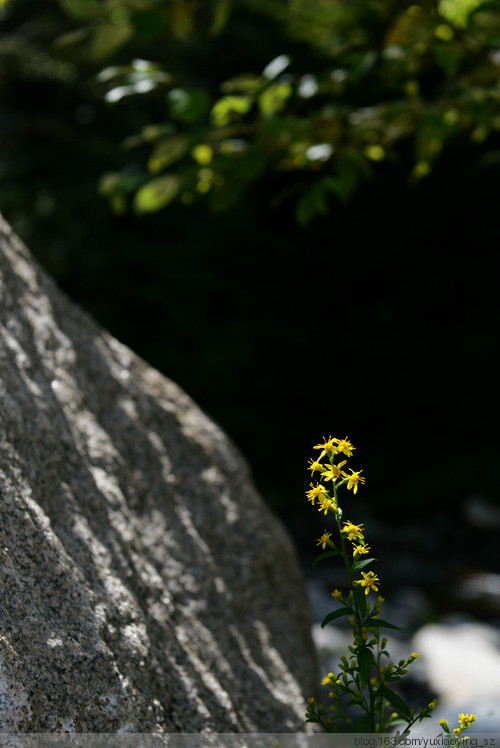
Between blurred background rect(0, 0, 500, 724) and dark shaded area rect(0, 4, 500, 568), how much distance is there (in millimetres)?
28

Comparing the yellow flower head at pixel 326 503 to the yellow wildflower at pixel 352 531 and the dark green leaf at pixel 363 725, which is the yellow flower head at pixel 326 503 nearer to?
the yellow wildflower at pixel 352 531

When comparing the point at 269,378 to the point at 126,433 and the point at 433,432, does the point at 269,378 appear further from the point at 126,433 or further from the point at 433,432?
the point at 126,433

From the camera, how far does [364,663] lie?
45.6 inches

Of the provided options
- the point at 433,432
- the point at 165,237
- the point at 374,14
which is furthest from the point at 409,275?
the point at 374,14

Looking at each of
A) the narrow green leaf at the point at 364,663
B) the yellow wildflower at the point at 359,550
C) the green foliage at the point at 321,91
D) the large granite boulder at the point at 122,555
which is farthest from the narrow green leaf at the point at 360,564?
the green foliage at the point at 321,91

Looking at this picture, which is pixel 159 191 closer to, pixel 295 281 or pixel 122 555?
Answer: pixel 122 555

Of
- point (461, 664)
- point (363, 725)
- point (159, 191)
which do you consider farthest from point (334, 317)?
point (363, 725)

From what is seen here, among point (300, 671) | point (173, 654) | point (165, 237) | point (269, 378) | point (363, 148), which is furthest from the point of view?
point (269, 378)

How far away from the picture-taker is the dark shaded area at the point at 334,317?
8688 millimetres

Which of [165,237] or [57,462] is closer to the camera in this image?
[57,462]

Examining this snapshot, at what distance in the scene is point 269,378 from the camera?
1013cm

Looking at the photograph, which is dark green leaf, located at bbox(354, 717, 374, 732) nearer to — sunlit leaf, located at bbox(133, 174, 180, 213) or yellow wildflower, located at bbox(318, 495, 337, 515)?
yellow wildflower, located at bbox(318, 495, 337, 515)

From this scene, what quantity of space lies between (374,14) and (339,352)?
7593 mm

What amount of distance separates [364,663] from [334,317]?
960cm
